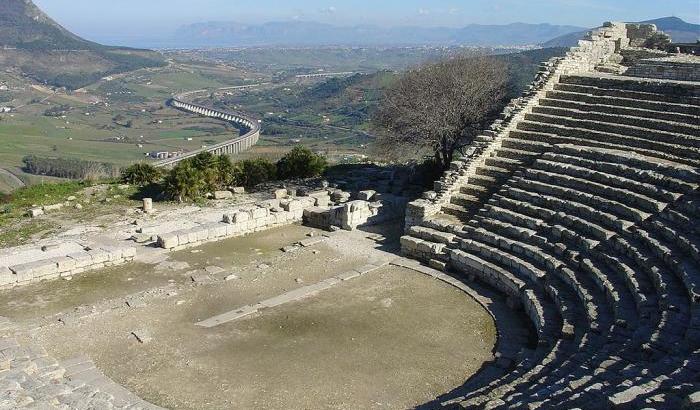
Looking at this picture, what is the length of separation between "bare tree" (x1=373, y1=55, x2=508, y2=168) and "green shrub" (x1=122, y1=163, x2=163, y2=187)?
9309 millimetres

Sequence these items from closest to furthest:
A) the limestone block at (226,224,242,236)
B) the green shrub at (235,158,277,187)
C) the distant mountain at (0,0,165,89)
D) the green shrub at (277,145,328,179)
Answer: the limestone block at (226,224,242,236)
the green shrub at (235,158,277,187)
the green shrub at (277,145,328,179)
the distant mountain at (0,0,165,89)

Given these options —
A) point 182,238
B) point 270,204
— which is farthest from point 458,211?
point 182,238

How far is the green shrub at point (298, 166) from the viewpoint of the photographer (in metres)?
26.5

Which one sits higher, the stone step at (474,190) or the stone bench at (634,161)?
the stone bench at (634,161)

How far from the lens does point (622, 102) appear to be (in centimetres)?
1945

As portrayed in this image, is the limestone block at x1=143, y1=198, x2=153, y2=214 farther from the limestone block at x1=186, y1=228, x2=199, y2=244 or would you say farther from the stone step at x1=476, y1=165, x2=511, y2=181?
Result: the stone step at x1=476, y1=165, x2=511, y2=181

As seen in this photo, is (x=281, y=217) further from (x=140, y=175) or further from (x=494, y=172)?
(x=494, y=172)

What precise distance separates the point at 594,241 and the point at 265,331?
7.98m

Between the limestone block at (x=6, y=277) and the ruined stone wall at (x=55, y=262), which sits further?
the ruined stone wall at (x=55, y=262)

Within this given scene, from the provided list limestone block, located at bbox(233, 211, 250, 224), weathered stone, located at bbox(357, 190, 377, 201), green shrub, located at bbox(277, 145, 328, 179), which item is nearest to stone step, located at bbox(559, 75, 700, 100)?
weathered stone, located at bbox(357, 190, 377, 201)

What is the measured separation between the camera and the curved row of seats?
28.9ft

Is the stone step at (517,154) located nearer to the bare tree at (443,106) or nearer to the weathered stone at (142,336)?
the bare tree at (443,106)

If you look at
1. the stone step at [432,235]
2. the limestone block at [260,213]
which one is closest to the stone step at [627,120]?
the stone step at [432,235]

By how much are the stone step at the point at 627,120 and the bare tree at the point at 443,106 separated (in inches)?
128
